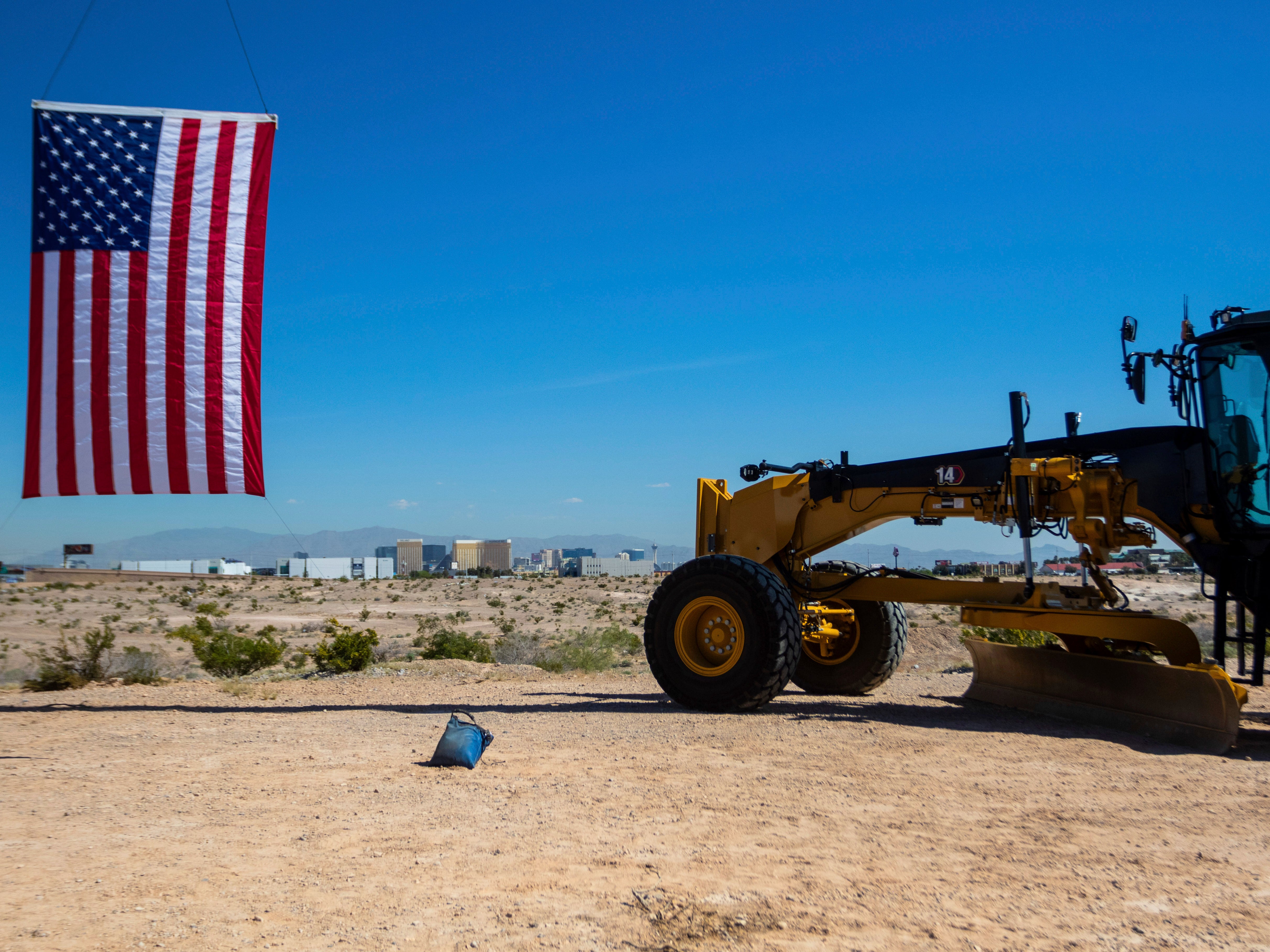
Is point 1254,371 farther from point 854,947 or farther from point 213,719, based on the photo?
point 213,719

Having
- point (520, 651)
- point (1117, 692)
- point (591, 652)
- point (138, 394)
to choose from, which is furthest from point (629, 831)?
point (520, 651)

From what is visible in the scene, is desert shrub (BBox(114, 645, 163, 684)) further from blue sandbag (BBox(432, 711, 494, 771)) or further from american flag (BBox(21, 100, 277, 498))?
blue sandbag (BBox(432, 711, 494, 771))

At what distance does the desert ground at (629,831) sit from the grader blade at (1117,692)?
0.22 m

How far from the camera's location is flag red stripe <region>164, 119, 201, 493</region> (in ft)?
32.0

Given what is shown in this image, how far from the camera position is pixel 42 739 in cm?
877

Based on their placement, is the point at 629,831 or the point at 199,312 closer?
the point at 629,831

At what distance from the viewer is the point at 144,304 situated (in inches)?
386

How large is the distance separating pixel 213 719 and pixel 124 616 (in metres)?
35.9

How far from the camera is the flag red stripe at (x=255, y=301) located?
9992mm

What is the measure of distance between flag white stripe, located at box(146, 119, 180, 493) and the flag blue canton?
0.28 ft

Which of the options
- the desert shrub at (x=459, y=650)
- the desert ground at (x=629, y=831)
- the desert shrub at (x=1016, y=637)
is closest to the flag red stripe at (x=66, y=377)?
the desert ground at (x=629, y=831)

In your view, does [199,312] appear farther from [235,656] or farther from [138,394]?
[235,656]

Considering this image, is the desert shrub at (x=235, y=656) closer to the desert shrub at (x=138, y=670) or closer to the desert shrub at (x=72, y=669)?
the desert shrub at (x=138, y=670)

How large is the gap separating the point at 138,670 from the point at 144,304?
21.8 feet
